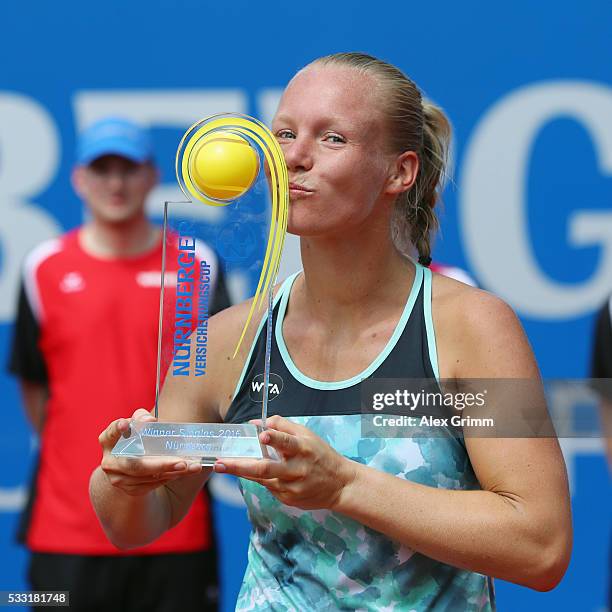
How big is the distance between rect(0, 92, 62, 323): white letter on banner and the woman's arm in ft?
6.68

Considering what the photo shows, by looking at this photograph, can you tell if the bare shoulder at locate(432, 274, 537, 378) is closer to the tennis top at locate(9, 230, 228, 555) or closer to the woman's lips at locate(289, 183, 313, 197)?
the woman's lips at locate(289, 183, 313, 197)

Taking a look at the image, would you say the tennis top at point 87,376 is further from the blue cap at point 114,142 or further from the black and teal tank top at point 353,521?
the black and teal tank top at point 353,521

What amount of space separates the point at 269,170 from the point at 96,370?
1596 mm

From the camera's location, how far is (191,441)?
146 centimetres

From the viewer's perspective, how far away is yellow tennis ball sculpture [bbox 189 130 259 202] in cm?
150

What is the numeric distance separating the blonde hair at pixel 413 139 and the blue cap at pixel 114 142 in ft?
4.73

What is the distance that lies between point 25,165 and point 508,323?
2106 mm

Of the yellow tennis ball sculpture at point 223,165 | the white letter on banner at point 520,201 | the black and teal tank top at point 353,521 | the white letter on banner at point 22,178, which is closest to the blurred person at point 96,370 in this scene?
the white letter on banner at point 22,178

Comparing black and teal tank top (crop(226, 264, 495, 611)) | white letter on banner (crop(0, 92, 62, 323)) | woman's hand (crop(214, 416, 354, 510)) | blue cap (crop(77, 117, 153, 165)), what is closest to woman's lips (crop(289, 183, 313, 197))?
black and teal tank top (crop(226, 264, 495, 611))

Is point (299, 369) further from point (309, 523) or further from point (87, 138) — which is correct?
point (87, 138)

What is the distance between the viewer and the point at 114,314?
3012 mm

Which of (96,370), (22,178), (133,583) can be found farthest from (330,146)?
(22,178)

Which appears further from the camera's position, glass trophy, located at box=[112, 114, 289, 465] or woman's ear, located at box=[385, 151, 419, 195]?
woman's ear, located at box=[385, 151, 419, 195]

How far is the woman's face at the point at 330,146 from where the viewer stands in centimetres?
153
